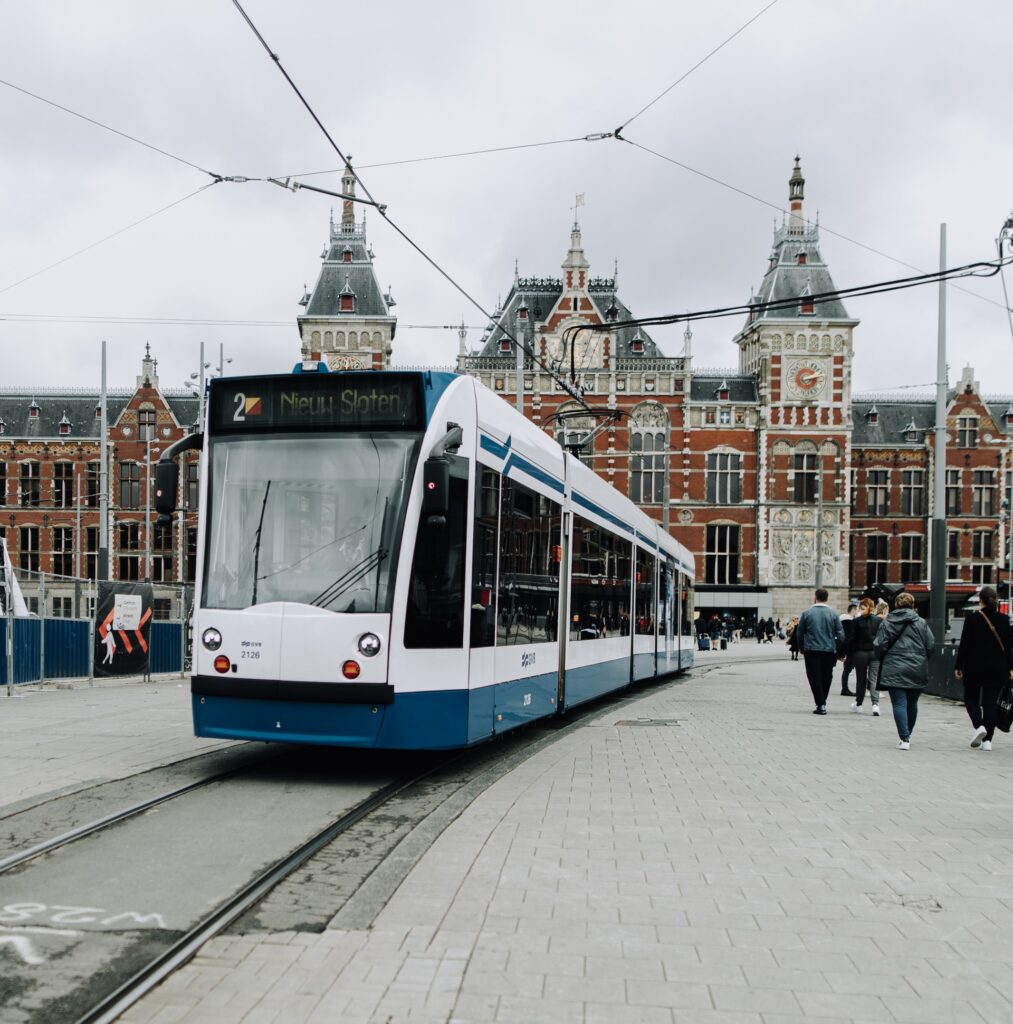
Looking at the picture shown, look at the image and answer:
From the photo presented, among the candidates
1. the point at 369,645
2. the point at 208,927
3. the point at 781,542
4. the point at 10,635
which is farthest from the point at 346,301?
the point at 208,927

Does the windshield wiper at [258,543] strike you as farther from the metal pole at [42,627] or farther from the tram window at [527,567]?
the metal pole at [42,627]

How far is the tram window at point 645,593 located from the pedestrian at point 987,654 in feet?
20.9

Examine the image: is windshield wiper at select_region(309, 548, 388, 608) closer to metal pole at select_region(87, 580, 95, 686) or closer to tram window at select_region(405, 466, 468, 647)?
tram window at select_region(405, 466, 468, 647)

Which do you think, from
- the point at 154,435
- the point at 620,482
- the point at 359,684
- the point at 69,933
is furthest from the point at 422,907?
the point at 154,435

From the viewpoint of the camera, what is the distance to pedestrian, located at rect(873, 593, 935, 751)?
11.1 m

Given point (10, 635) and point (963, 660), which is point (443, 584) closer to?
point (963, 660)

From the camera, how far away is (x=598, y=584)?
44.6 ft

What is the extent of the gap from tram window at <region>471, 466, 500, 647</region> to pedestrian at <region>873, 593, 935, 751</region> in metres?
4.18

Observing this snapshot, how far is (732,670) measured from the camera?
99.1 feet

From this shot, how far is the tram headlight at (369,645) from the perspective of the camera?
7812 millimetres

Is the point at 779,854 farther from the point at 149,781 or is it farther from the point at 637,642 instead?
the point at 637,642

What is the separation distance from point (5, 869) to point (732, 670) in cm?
2595

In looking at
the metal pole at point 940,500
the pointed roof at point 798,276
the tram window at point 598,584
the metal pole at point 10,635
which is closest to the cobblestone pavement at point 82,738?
the metal pole at point 10,635

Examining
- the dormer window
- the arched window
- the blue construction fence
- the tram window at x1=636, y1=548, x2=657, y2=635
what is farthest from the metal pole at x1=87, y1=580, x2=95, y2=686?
the arched window
